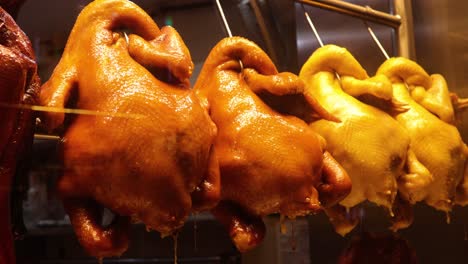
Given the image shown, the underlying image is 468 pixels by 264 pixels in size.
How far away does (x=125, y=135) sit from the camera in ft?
3.66

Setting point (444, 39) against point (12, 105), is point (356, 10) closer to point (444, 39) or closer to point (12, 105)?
point (444, 39)

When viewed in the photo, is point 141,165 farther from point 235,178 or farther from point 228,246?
point 228,246

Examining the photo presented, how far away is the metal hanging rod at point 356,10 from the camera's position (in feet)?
6.75

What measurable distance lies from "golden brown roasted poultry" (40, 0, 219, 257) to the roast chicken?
1.9 inches

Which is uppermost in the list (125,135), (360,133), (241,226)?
(125,135)

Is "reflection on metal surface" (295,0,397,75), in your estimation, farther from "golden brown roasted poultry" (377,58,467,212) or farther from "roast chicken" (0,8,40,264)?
"roast chicken" (0,8,40,264)

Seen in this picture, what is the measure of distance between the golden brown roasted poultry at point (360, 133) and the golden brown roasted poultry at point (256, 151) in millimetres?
135

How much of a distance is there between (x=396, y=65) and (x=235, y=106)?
2.37 feet

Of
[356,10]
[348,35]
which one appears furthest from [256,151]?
[348,35]

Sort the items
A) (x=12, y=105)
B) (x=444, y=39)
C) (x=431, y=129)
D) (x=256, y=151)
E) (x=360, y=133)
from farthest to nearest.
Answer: (x=444, y=39)
(x=431, y=129)
(x=360, y=133)
(x=256, y=151)
(x=12, y=105)

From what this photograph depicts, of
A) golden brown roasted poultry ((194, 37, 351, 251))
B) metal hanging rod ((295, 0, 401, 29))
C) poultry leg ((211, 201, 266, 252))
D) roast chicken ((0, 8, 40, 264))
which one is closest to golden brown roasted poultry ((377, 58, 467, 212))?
metal hanging rod ((295, 0, 401, 29))

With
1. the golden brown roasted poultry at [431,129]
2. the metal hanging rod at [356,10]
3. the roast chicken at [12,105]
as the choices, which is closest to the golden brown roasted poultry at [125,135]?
the roast chicken at [12,105]

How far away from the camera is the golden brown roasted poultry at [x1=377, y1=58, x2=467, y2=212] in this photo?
1.77 meters

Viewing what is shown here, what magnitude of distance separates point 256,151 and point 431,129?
670 millimetres
